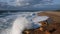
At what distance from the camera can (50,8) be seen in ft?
4.40

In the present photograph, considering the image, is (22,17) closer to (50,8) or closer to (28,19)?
(28,19)

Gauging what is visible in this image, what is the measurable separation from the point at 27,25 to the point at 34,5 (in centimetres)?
23

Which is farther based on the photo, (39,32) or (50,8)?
(50,8)

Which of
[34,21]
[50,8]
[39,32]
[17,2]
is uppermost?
[17,2]

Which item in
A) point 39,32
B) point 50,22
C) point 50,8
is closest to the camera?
point 39,32

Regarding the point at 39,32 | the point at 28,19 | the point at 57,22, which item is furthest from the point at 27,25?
the point at 57,22

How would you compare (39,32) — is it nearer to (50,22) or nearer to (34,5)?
(50,22)

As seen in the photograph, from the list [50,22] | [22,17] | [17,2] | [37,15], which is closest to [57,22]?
[50,22]

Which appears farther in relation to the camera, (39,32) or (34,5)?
(34,5)

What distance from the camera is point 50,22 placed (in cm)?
124

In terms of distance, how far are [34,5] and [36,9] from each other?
0.17ft

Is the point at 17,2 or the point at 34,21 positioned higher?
the point at 17,2

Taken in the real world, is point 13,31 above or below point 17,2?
below

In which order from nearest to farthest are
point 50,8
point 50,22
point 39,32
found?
point 39,32, point 50,22, point 50,8
